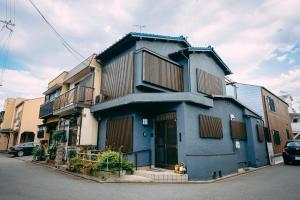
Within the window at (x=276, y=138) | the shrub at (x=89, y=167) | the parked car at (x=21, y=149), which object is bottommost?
the shrub at (x=89, y=167)

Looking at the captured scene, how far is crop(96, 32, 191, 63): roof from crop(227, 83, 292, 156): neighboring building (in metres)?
8.59

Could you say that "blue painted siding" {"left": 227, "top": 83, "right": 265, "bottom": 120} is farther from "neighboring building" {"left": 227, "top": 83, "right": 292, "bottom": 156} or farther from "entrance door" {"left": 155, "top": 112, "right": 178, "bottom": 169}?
"entrance door" {"left": 155, "top": 112, "right": 178, "bottom": 169}

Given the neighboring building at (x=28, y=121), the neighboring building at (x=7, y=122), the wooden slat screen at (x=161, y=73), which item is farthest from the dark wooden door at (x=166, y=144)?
the neighboring building at (x=7, y=122)

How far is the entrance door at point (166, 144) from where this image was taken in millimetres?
9945

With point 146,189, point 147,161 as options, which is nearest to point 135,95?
point 147,161

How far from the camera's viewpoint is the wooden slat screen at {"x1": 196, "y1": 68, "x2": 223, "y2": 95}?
1301cm

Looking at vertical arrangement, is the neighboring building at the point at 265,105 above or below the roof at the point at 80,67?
below

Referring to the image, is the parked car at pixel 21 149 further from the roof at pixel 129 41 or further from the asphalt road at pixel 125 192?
the asphalt road at pixel 125 192

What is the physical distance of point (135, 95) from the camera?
9.78 metres

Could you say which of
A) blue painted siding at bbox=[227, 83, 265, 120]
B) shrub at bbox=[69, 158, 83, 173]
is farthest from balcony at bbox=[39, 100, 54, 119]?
blue painted siding at bbox=[227, 83, 265, 120]

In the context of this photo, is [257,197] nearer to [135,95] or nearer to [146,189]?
[146,189]

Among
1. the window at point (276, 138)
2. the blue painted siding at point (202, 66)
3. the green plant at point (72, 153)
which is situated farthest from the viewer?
the window at point (276, 138)

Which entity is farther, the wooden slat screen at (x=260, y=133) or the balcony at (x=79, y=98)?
the wooden slat screen at (x=260, y=133)

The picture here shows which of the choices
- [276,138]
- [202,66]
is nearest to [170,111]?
[202,66]
